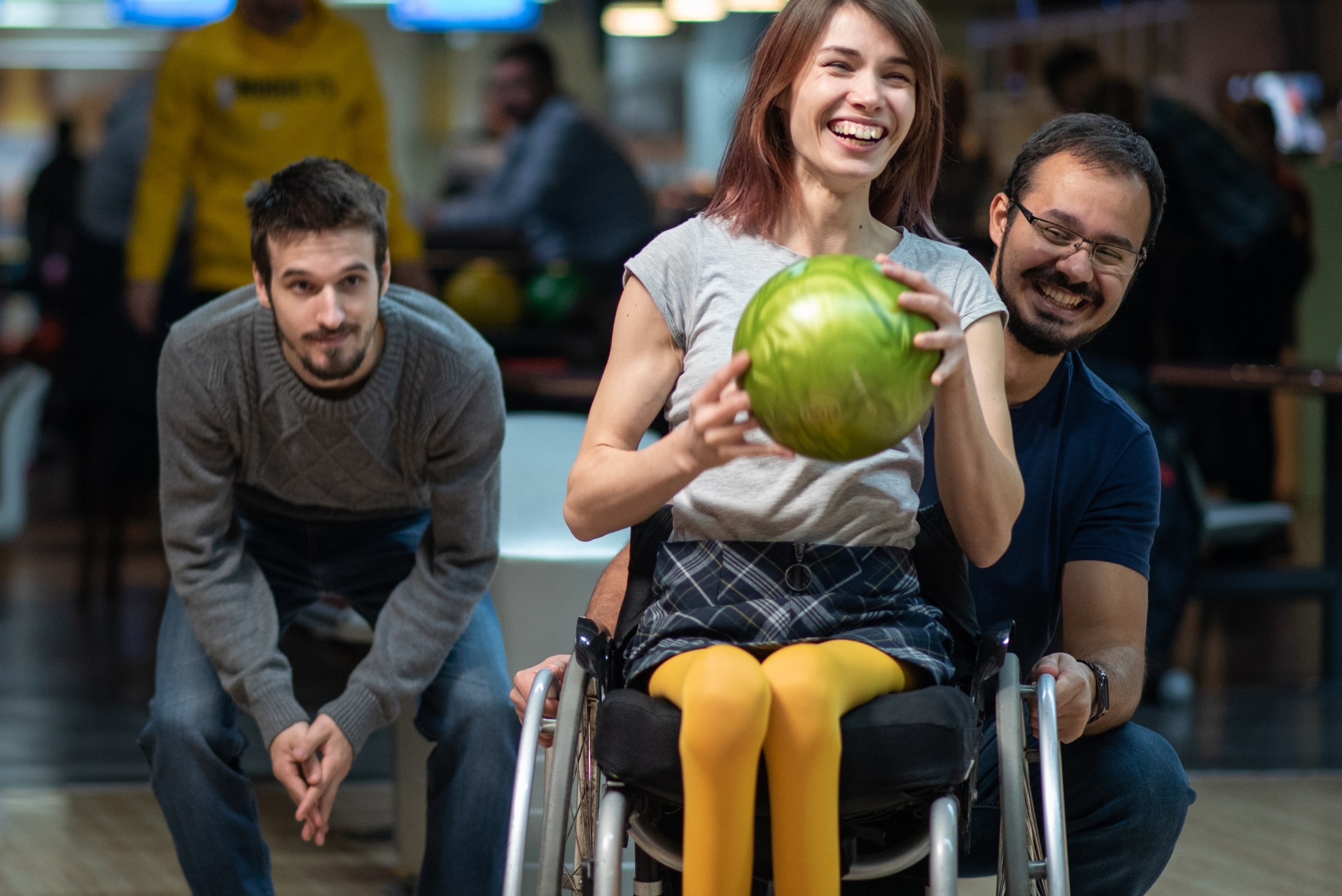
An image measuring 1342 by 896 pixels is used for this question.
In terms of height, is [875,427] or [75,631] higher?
[875,427]

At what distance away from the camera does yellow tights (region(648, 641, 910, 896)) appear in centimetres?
145

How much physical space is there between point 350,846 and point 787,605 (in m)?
1.88

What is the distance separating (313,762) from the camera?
2.18 metres

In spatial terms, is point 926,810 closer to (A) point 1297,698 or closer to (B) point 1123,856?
(B) point 1123,856

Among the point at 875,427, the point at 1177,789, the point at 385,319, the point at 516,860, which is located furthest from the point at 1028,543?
the point at 385,319

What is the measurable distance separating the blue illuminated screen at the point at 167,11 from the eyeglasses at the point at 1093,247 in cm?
731

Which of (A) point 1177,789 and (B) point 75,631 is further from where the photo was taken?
(B) point 75,631

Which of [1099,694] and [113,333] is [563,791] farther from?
[113,333]

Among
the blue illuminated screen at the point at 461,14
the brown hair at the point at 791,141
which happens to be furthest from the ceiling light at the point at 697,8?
the brown hair at the point at 791,141

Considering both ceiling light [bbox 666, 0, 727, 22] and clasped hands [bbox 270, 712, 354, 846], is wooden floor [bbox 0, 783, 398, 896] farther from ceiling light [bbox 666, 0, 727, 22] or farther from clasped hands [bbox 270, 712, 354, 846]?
ceiling light [bbox 666, 0, 727, 22]

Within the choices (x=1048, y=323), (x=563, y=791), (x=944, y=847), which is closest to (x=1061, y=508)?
(x=1048, y=323)

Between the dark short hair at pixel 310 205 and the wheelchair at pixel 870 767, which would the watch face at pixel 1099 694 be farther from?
the dark short hair at pixel 310 205

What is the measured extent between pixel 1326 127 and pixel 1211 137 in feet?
10.1

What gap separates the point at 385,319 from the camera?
2.34 meters
